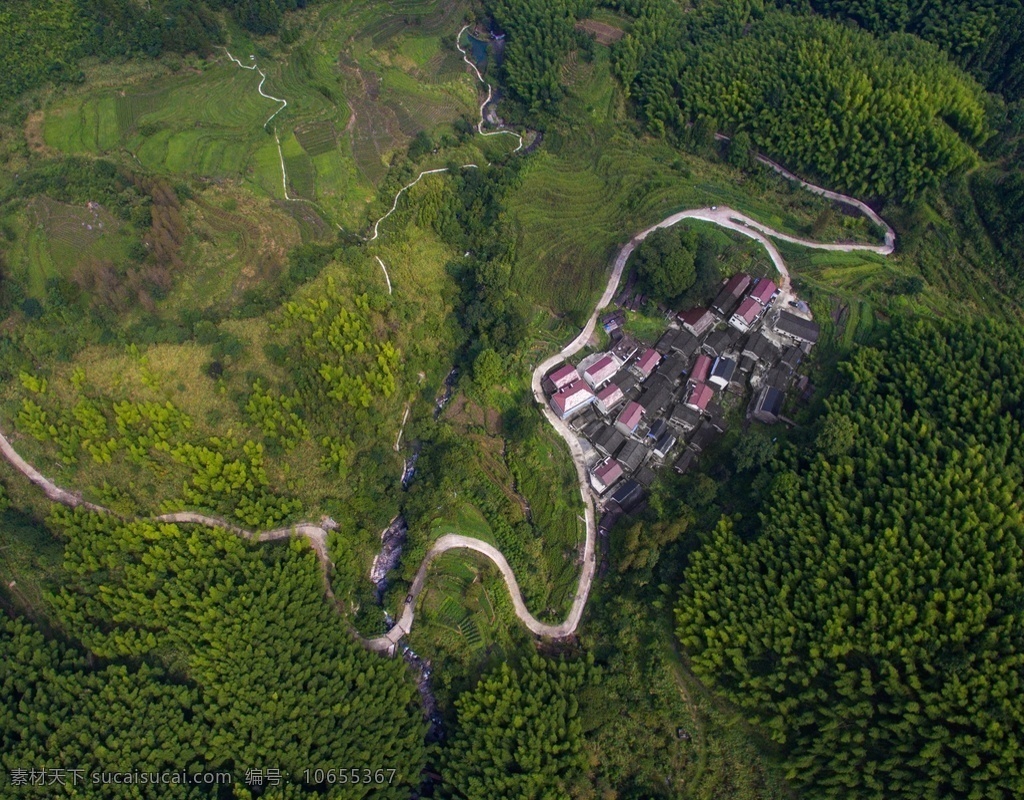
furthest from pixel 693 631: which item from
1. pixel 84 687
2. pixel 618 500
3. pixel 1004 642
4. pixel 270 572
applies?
pixel 84 687

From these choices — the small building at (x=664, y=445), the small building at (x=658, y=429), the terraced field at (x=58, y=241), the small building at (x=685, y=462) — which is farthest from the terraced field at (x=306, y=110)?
the small building at (x=685, y=462)

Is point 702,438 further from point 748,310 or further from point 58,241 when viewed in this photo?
point 58,241

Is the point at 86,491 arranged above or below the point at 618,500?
below

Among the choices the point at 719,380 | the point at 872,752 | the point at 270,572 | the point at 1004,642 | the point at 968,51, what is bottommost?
the point at 270,572

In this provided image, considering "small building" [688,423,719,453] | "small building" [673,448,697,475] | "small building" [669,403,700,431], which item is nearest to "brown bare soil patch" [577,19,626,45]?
"small building" [669,403,700,431]

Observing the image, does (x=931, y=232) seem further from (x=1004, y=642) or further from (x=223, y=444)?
(x=223, y=444)

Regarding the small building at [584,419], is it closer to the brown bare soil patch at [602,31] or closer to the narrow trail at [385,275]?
the narrow trail at [385,275]

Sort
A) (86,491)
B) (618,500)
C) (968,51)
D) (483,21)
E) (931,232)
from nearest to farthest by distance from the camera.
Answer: (86,491)
(618,500)
(931,232)
(968,51)
(483,21)
